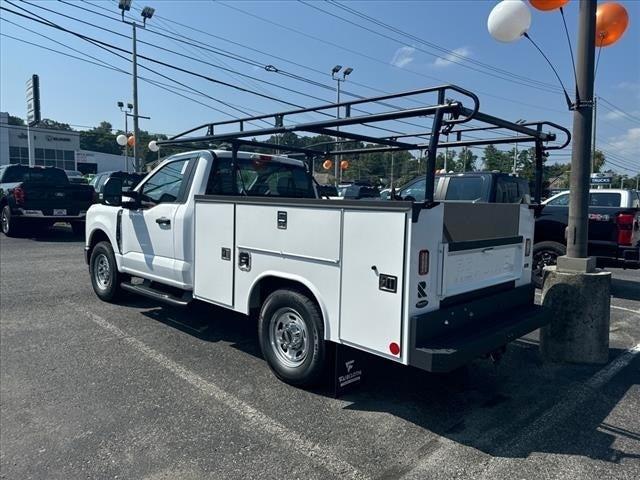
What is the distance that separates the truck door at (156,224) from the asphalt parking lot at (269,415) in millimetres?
793

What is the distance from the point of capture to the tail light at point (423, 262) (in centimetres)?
319

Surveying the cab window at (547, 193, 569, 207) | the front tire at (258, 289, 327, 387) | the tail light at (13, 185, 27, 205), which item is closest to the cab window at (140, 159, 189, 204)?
the front tire at (258, 289, 327, 387)

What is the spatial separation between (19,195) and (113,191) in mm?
9649

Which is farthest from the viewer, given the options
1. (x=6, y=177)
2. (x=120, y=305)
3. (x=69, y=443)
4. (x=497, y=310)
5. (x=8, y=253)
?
(x=6, y=177)

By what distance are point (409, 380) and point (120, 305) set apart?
14.2 feet

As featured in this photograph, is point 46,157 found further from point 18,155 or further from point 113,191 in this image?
point 113,191

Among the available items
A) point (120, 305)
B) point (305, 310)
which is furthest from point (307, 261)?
point (120, 305)

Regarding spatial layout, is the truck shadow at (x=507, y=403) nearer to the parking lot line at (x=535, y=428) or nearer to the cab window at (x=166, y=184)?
the parking lot line at (x=535, y=428)

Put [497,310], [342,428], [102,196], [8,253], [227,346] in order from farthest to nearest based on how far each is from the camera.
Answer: [8,253], [102,196], [227,346], [497,310], [342,428]

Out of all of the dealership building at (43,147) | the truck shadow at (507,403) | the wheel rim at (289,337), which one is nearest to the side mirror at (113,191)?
the truck shadow at (507,403)

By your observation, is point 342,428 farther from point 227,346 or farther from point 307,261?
point 227,346

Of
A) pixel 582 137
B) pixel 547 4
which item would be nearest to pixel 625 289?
pixel 582 137

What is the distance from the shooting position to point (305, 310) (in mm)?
3812

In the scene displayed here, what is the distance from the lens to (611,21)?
533 cm
